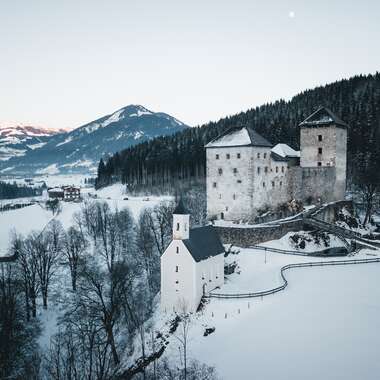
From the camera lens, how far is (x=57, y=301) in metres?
42.6

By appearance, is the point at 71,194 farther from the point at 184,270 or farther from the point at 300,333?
the point at 300,333

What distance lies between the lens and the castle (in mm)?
50312

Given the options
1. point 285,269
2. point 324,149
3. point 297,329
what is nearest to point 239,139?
point 324,149

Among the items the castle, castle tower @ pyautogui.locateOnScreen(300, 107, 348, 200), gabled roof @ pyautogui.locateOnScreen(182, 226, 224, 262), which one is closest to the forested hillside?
castle tower @ pyautogui.locateOnScreen(300, 107, 348, 200)

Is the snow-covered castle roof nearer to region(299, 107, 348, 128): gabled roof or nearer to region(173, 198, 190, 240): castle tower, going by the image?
region(299, 107, 348, 128): gabled roof

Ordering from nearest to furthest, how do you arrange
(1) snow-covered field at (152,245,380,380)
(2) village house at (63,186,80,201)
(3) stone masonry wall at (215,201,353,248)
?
(1) snow-covered field at (152,245,380,380) → (3) stone masonry wall at (215,201,353,248) → (2) village house at (63,186,80,201)

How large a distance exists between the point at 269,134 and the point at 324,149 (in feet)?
122

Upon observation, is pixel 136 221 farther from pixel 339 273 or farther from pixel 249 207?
pixel 339 273

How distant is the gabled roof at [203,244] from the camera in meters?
36.0

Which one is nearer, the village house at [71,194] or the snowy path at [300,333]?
the snowy path at [300,333]

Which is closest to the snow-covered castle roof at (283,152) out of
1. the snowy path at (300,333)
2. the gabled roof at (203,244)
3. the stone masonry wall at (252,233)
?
the stone masonry wall at (252,233)

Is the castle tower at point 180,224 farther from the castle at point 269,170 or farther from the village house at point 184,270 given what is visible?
the castle at point 269,170

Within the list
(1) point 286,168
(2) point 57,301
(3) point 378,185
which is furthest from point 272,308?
(3) point 378,185

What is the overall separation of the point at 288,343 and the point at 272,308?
486 cm
